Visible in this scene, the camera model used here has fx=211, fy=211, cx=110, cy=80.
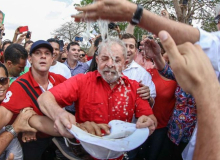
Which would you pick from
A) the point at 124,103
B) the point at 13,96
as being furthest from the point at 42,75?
the point at 124,103

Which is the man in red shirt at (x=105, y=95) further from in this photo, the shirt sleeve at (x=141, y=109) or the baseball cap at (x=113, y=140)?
the baseball cap at (x=113, y=140)

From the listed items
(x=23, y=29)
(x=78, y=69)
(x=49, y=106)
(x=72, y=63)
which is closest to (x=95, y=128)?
(x=49, y=106)

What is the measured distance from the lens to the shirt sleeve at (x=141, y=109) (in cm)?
221

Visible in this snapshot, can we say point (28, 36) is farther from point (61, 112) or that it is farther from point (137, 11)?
point (137, 11)

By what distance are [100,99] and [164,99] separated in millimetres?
1187

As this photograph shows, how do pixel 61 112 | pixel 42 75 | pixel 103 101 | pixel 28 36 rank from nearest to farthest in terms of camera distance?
pixel 61 112 < pixel 103 101 < pixel 42 75 < pixel 28 36

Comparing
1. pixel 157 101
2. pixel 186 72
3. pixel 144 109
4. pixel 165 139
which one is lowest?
pixel 165 139

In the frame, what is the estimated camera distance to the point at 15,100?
7.20ft

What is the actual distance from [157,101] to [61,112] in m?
1.69

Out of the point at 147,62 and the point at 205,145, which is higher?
the point at 205,145

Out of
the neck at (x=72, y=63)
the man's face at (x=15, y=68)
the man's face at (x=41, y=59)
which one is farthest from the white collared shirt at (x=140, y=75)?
the neck at (x=72, y=63)

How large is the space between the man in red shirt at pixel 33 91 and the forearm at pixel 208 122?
5.86 feet

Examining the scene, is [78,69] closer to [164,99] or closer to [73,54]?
[73,54]

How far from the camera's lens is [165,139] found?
3.02 meters
